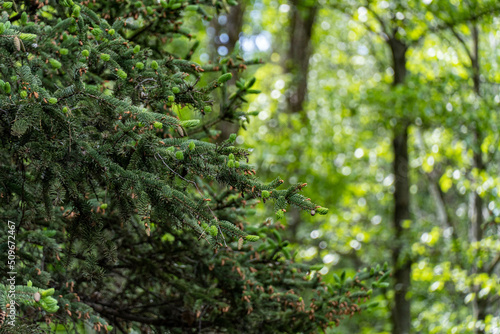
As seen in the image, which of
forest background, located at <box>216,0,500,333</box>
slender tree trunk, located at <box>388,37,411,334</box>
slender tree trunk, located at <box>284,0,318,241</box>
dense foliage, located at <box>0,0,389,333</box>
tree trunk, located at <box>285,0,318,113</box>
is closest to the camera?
dense foliage, located at <box>0,0,389,333</box>

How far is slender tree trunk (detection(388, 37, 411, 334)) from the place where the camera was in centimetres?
1078

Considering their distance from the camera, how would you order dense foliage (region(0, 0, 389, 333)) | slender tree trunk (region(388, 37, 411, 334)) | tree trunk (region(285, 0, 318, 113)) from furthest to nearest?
tree trunk (region(285, 0, 318, 113)), slender tree trunk (region(388, 37, 411, 334)), dense foliage (region(0, 0, 389, 333))

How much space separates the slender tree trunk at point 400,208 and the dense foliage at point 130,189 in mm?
6670

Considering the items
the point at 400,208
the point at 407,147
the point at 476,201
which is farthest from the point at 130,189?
the point at 407,147

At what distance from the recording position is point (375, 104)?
1010cm

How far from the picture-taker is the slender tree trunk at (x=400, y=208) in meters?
10.8

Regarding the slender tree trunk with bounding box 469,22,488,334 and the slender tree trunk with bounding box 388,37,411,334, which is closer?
the slender tree trunk with bounding box 469,22,488,334

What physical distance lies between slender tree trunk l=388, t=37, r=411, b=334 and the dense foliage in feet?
21.9

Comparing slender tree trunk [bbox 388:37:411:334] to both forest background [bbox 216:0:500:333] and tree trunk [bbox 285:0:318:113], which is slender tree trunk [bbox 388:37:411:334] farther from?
tree trunk [bbox 285:0:318:113]

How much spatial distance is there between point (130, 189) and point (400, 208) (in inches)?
392

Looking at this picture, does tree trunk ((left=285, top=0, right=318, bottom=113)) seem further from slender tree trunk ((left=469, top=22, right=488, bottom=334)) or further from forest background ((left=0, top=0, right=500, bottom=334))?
slender tree trunk ((left=469, top=22, right=488, bottom=334))

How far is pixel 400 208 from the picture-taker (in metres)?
11.7

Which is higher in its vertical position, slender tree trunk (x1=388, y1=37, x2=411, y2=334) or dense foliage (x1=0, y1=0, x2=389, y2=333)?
dense foliage (x1=0, y1=0, x2=389, y2=333)

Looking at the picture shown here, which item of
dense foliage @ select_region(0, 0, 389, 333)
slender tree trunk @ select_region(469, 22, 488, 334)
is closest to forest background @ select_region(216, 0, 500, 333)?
slender tree trunk @ select_region(469, 22, 488, 334)
